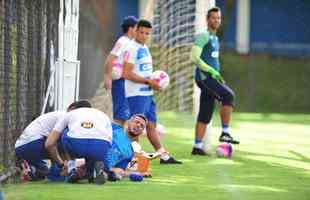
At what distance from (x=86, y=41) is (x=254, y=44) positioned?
19650 mm

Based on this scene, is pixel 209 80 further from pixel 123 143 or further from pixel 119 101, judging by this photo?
pixel 123 143

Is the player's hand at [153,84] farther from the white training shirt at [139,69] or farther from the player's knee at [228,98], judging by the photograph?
the player's knee at [228,98]

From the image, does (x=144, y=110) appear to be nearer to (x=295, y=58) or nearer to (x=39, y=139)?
(x=39, y=139)

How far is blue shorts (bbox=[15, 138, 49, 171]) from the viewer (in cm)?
1075

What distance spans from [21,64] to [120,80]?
1.55 meters

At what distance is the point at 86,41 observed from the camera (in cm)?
2203

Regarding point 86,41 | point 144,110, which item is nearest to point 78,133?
point 144,110

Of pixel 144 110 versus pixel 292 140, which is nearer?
pixel 144 110

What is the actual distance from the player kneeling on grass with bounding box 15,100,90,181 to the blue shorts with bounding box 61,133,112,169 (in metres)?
0.38

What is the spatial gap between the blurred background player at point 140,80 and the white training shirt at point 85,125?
7.04 feet

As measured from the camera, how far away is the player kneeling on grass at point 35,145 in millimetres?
10758

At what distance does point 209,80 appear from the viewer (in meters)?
13.7

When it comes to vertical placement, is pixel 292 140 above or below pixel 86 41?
below

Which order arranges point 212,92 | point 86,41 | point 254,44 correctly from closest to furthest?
point 212,92, point 86,41, point 254,44
